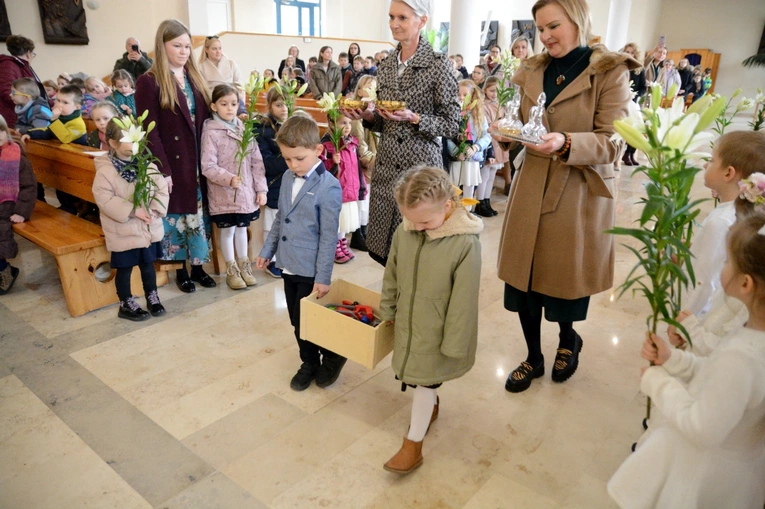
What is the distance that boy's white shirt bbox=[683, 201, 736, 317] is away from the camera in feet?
6.61

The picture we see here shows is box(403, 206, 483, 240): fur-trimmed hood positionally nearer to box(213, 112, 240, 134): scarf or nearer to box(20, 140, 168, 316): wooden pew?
box(213, 112, 240, 134): scarf

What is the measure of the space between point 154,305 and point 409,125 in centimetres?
196

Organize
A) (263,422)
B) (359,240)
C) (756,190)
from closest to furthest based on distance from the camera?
(756,190)
(263,422)
(359,240)

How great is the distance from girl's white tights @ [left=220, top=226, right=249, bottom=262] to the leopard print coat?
1.42 metres

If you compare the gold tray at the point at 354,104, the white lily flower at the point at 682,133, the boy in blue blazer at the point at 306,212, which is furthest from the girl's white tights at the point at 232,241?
the white lily flower at the point at 682,133

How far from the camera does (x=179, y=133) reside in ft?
11.3

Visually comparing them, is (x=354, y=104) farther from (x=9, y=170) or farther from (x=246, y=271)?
(x=9, y=170)

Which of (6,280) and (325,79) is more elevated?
(325,79)

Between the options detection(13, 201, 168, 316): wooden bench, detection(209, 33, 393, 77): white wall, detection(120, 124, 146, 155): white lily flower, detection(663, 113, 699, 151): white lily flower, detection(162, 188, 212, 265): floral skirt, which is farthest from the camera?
detection(209, 33, 393, 77): white wall

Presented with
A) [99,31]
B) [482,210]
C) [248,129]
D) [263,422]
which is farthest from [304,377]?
[99,31]

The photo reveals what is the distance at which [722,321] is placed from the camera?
64.9 inches

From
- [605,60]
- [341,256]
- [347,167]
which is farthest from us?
[341,256]

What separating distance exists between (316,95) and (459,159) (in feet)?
14.2

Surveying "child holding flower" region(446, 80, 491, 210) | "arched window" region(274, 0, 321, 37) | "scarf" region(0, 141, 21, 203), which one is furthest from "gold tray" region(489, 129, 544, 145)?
"arched window" region(274, 0, 321, 37)
